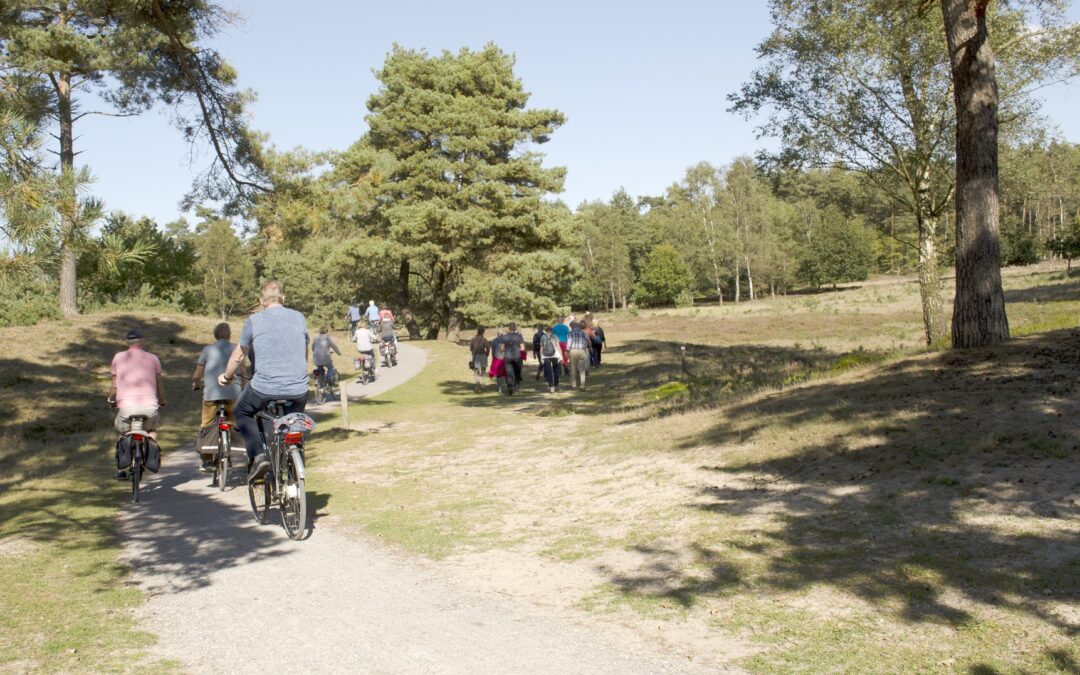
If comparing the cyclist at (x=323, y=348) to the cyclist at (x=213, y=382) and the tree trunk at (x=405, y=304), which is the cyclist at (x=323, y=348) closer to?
the cyclist at (x=213, y=382)

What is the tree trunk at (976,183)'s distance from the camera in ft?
38.1

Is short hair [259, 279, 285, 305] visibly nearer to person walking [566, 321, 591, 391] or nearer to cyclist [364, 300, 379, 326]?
person walking [566, 321, 591, 391]

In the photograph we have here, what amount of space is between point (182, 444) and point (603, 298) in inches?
3682

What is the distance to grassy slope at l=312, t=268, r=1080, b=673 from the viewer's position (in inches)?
183

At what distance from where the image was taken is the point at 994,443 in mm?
7625

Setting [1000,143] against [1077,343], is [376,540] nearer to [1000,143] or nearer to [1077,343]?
[1077,343]

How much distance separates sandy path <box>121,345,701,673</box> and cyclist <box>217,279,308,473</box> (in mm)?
1321

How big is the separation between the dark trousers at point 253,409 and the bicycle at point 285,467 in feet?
0.17

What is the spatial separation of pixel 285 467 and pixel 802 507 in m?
4.67

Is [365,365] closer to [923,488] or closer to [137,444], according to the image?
[137,444]

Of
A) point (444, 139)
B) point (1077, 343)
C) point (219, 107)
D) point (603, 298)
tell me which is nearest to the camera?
point (1077, 343)

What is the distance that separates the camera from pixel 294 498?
7254mm

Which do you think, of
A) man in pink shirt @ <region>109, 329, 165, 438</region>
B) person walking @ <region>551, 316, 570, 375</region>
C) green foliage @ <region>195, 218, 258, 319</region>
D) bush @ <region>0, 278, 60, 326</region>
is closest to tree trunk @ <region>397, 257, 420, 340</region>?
bush @ <region>0, 278, 60, 326</region>

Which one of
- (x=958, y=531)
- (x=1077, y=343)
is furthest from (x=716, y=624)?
(x=1077, y=343)
